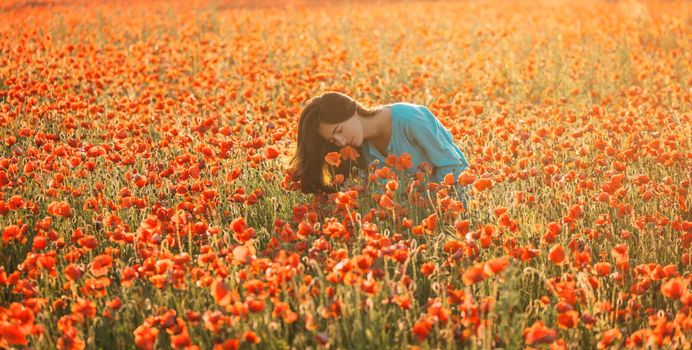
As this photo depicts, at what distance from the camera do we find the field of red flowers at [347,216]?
96.6 inches

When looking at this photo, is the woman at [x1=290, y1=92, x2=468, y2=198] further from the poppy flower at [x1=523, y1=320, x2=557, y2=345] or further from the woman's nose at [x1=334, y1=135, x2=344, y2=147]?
the poppy flower at [x1=523, y1=320, x2=557, y2=345]

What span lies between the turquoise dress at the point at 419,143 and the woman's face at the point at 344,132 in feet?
1.23

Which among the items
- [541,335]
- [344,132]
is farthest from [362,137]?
[541,335]

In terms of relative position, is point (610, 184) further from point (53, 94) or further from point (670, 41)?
point (670, 41)

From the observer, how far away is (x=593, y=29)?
991cm

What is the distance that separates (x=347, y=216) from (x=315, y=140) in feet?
2.74

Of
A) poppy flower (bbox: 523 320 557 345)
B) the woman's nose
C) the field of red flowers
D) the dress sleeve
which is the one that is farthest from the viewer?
the dress sleeve

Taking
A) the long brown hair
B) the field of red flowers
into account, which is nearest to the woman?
the long brown hair

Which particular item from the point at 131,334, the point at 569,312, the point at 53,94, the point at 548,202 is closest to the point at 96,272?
the point at 131,334

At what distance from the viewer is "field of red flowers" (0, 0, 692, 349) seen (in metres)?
2.45

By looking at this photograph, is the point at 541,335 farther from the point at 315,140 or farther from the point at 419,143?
the point at 419,143

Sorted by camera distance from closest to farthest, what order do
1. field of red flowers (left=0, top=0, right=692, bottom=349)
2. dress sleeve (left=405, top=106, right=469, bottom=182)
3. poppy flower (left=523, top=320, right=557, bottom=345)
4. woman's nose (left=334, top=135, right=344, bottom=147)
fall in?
poppy flower (left=523, top=320, right=557, bottom=345) < field of red flowers (left=0, top=0, right=692, bottom=349) < woman's nose (left=334, top=135, right=344, bottom=147) < dress sleeve (left=405, top=106, right=469, bottom=182)

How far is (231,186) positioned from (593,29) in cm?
704

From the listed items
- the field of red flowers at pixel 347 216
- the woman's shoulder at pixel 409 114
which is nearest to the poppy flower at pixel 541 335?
the field of red flowers at pixel 347 216
